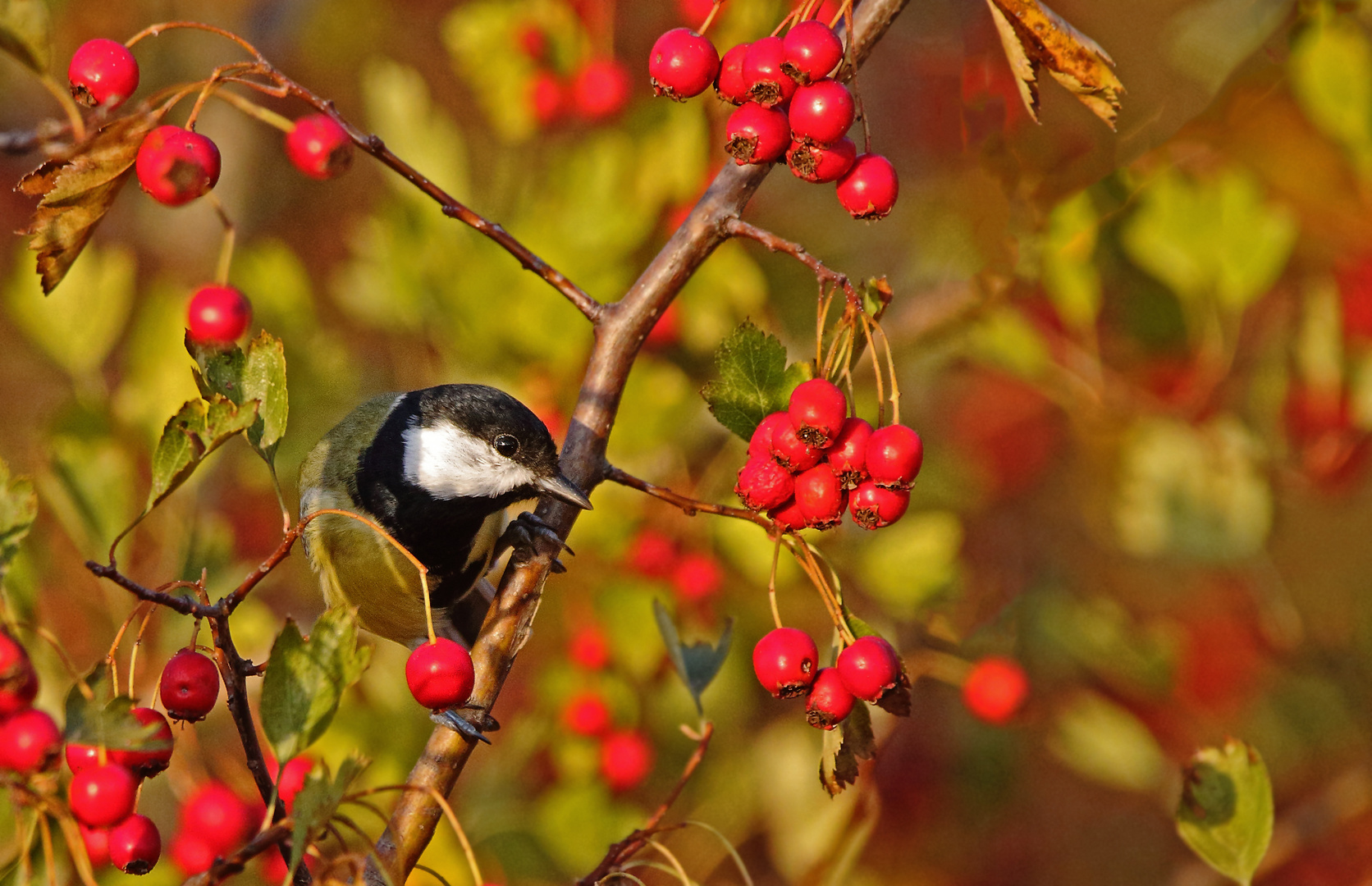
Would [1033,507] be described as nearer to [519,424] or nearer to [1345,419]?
[1345,419]

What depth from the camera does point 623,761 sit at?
2969 millimetres

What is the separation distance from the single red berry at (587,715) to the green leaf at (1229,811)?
1.49 meters

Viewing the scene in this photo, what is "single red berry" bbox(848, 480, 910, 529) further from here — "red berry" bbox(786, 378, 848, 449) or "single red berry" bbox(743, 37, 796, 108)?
"single red berry" bbox(743, 37, 796, 108)

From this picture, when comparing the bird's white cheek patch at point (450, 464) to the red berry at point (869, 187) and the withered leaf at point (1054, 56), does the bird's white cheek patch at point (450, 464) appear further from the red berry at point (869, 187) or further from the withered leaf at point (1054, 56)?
the withered leaf at point (1054, 56)

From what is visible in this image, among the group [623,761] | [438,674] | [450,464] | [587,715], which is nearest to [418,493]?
[450,464]

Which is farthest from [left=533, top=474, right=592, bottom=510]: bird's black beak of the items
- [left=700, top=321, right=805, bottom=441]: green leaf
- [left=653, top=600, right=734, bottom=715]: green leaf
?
[left=700, top=321, right=805, bottom=441]: green leaf

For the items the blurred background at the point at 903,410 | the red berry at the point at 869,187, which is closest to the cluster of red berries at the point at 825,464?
the red berry at the point at 869,187

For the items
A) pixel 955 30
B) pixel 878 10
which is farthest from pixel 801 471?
pixel 955 30

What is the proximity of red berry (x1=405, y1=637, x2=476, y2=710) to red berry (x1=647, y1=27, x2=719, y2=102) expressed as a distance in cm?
79

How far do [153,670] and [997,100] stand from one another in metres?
2.45

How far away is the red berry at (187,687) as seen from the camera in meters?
1.39

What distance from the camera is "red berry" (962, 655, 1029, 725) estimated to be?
2639mm

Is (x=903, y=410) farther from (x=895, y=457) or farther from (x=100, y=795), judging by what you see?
(x=100, y=795)

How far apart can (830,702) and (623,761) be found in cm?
154
